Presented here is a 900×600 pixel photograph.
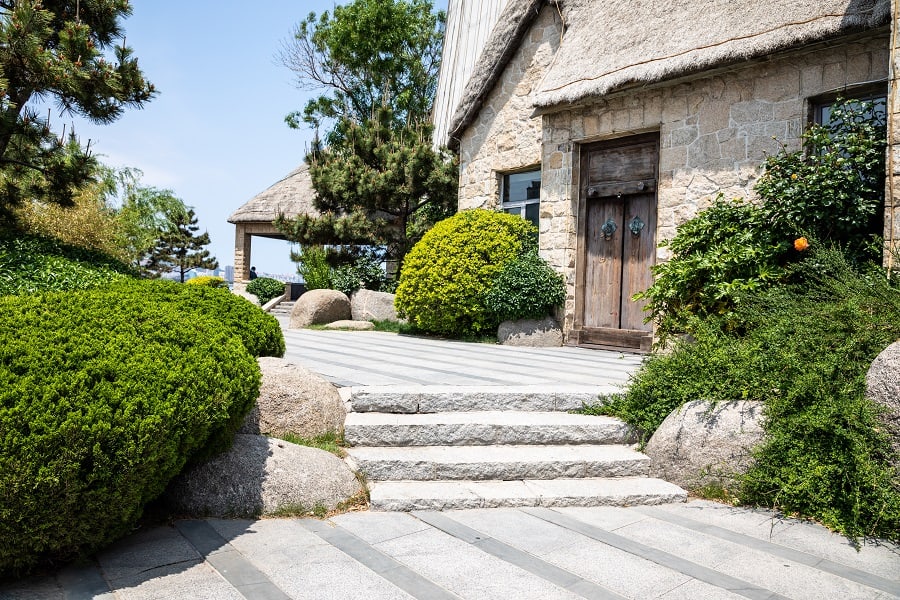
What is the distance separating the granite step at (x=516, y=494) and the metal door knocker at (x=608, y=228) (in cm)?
578

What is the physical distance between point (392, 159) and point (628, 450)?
35.9 ft

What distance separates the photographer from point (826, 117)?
7.15 m

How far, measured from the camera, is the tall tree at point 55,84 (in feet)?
19.2

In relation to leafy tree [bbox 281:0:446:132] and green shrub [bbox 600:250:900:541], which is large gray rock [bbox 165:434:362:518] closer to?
green shrub [bbox 600:250:900:541]

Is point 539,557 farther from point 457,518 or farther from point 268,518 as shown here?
point 268,518

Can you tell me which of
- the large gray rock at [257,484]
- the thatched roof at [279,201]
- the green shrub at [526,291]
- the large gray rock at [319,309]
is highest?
the thatched roof at [279,201]

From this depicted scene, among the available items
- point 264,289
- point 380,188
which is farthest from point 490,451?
point 264,289

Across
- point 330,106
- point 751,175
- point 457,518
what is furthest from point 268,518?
point 330,106

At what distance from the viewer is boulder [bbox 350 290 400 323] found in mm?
13672

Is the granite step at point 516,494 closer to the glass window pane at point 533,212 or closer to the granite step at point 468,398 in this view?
the granite step at point 468,398

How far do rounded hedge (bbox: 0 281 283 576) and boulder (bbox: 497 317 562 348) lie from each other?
6544mm

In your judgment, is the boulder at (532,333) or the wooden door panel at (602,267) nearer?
the wooden door panel at (602,267)

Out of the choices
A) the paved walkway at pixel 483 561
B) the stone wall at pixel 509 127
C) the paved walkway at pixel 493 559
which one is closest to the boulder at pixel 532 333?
the stone wall at pixel 509 127

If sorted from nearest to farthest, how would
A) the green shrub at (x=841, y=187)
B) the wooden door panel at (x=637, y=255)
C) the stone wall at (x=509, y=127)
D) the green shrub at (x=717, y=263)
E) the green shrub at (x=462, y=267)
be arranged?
the green shrub at (x=841, y=187) → the green shrub at (x=717, y=263) → the wooden door panel at (x=637, y=255) → the green shrub at (x=462, y=267) → the stone wall at (x=509, y=127)
